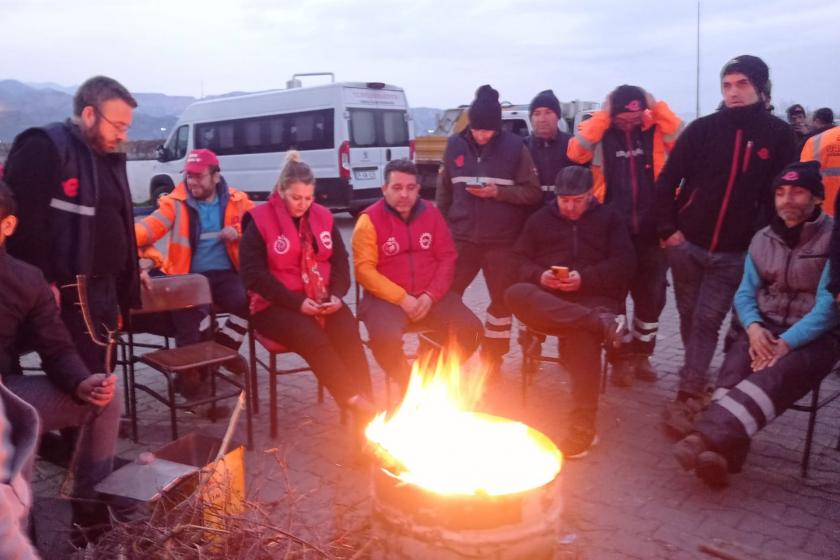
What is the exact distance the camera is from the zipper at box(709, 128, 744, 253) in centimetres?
429

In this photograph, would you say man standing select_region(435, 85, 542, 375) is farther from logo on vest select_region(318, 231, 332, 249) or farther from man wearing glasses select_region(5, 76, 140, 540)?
man wearing glasses select_region(5, 76, 140, 540)

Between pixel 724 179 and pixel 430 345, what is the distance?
6.70ft

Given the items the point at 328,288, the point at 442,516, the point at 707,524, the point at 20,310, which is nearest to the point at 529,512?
the point at 442,516

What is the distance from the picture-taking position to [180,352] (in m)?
4.25

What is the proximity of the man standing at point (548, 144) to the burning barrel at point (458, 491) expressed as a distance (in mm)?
3021

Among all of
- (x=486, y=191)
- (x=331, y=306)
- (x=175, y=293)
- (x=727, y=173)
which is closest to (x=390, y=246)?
(x=331, y=306)

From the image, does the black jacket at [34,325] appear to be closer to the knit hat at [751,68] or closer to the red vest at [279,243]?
the red vest at [279,243]

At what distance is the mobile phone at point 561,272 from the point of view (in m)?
4.44

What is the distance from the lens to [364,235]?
4621 mm

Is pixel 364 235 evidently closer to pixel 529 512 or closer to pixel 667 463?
pixel 667 463

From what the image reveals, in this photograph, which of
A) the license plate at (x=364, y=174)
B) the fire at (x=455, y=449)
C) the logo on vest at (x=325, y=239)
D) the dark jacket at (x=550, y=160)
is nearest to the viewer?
the fire at (x=455, y=449)

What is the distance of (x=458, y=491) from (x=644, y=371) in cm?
349

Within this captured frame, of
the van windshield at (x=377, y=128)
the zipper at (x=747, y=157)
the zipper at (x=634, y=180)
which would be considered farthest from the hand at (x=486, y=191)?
the van windshield at (x=377, y=128)

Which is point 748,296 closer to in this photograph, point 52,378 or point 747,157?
point 747,157
